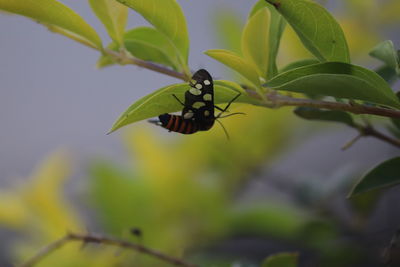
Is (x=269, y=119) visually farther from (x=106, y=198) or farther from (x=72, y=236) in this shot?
(x=72, y=236)

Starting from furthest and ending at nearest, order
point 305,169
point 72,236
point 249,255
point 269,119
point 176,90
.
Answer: point 305,169 < point 249,255 < point 269,119 < point 72,236 < point 176,90

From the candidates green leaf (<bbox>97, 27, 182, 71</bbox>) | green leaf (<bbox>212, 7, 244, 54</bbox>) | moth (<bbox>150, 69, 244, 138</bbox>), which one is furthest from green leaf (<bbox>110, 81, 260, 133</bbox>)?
green leaf (<bbox>212, 7, 244, 54</bbox>)

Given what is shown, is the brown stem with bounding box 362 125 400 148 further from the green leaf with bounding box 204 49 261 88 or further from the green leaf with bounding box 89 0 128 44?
the green leaf with bounding box 89 0 128 44

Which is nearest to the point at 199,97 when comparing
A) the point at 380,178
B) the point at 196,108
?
the point at 196,108

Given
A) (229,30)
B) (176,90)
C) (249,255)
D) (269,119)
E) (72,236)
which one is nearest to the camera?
(176,90)

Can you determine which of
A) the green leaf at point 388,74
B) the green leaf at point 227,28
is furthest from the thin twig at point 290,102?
the green leaf at point 227,28

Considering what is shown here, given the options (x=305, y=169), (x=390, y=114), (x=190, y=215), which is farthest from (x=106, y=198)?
(x=305, y=169)
